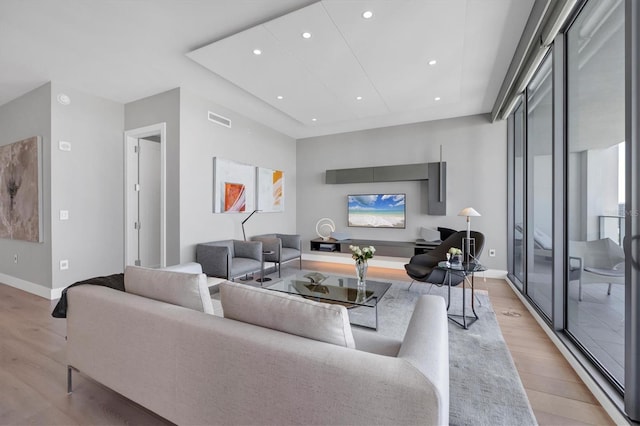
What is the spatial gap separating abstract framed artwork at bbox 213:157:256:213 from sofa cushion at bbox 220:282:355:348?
330 cm

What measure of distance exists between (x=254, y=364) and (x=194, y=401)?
429mm

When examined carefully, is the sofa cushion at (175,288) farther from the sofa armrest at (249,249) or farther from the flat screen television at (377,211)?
the flat screen television at (377,211)

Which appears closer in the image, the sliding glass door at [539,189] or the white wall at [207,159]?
the sliding glass door at [539,189]

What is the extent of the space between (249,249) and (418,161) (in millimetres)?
3478

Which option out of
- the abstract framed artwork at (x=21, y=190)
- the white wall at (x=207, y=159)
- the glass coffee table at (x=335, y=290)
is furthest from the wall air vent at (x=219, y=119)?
the glass coffee table at (x=335, y=290)

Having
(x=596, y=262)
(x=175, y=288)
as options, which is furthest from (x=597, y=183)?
(x=175, y=288)

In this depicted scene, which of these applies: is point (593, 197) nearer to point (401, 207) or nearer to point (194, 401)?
point (194, 401)

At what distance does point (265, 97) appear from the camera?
3980mm

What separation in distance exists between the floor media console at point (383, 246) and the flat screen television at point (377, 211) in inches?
14.5

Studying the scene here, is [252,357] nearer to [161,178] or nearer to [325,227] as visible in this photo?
[161,178]

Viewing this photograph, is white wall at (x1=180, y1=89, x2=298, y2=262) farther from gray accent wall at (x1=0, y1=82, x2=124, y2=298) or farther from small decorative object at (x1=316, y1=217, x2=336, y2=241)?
gray accent wall at (x1=0, y1=82, x2=124, y2=298)

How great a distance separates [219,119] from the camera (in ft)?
14.6

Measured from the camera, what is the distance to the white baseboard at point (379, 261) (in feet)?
15.6

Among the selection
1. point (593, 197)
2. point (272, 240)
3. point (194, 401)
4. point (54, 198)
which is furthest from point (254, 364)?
point (54, 198)
